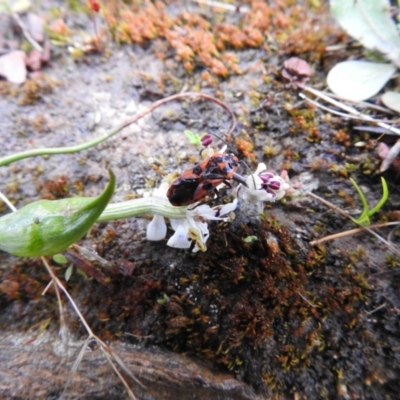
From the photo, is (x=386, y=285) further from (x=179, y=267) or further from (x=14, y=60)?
(x=14, y=60)

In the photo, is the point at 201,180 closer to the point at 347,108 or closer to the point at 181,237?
the point at 181,237

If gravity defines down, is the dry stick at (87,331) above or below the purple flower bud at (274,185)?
below

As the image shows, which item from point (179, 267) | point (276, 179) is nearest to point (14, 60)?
→ point (179, 267)

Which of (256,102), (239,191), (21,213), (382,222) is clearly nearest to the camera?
(21,213)

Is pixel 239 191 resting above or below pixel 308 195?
above

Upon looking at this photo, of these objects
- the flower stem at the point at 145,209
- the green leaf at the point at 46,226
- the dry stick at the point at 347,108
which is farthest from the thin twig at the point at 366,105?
the green leaf at the point at 46,226

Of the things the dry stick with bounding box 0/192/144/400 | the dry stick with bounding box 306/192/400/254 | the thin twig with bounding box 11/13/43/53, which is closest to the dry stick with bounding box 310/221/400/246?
the dry stick with bounding box 306/192/400/254

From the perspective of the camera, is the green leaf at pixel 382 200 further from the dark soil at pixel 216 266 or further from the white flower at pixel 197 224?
the white flower at pixel 197 224

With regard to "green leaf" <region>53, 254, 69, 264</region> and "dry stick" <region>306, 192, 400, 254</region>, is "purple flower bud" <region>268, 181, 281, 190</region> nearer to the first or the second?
"dry stick" <region>306, 192, 400, 254</region>
